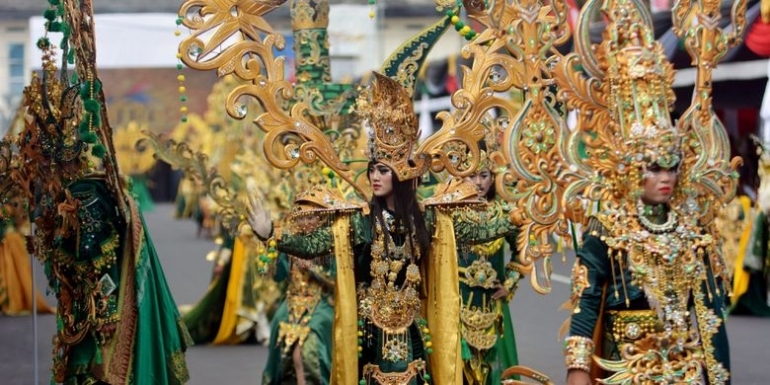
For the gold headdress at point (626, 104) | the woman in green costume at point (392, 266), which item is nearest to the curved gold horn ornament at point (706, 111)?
the gold headdress at point (626, 104)

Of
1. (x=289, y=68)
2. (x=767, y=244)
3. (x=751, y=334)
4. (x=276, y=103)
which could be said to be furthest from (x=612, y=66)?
(x=289, y=68)

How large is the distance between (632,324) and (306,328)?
9.74 ft

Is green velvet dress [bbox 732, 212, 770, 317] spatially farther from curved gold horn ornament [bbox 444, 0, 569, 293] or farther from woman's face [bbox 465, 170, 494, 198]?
curved gold horn ornament [bbox 444, 0, 569, 293]

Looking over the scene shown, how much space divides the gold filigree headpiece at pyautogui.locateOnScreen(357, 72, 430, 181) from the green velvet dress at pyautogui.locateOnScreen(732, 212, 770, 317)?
302 inches

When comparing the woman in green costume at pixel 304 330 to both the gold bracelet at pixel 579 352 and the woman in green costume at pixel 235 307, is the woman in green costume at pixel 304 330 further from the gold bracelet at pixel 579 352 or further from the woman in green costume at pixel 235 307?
the woman in green costume at pixel 235 307

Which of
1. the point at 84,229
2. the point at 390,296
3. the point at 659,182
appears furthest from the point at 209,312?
the point at 659,182

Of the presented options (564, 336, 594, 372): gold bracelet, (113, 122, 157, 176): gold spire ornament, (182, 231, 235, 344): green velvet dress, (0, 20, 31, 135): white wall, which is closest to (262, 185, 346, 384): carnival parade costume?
(564, 336, 594, 372): gold bracelet

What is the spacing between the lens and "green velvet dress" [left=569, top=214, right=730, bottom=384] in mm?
5297

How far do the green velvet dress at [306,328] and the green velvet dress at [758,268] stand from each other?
20.3 ft

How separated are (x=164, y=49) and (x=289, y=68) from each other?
21.7 ft

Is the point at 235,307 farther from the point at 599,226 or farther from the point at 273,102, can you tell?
the point at 599,226

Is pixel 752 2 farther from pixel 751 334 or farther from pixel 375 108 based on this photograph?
pixel 375 108

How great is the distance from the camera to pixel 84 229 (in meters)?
6.70

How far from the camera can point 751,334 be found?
38.4 feet
